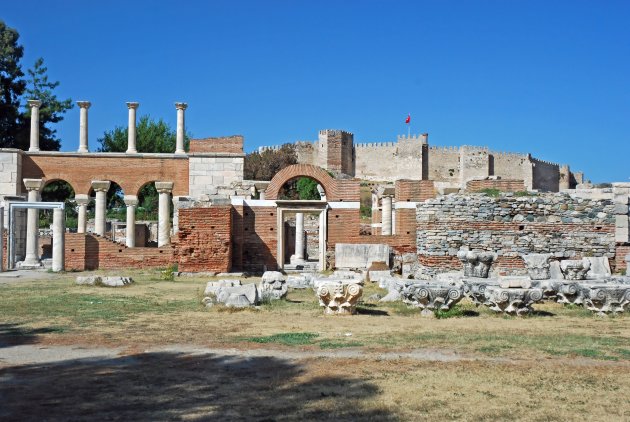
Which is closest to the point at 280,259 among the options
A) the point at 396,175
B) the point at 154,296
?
the point at 154,296

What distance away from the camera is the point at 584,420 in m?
5.52

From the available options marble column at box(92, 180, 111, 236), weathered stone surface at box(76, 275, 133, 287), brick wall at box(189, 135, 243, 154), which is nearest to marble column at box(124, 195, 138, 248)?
marble column at box(92, 180, 111, 236)

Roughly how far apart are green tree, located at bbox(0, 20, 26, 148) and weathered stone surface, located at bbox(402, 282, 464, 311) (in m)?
36.0

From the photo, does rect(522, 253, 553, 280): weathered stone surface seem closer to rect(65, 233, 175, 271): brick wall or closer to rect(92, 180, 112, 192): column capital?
rect(65, 233, 175, 271): brick wall

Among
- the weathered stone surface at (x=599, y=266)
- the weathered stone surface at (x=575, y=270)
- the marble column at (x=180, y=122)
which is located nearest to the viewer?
the weathered stone surface at (x=575, y=270)

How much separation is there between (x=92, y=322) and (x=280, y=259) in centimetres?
1406

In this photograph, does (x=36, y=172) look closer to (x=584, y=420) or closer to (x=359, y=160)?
(x=584, y=420)

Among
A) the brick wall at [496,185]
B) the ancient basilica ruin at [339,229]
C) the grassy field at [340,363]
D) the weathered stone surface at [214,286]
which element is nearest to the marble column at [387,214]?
the ancient basilica ruin at [339,229]

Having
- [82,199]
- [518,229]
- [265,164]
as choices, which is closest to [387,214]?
[518,229]

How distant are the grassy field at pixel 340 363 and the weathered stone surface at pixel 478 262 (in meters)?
1.94

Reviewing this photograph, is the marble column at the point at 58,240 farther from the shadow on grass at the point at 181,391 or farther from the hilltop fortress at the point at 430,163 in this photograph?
the hilltop fortress at the point at 430,163

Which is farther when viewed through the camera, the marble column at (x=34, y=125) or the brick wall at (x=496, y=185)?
the marble column at (x=34, y=125)

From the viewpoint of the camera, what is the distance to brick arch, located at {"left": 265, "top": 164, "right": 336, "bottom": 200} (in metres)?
24.8

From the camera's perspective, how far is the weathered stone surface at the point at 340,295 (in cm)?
1203
